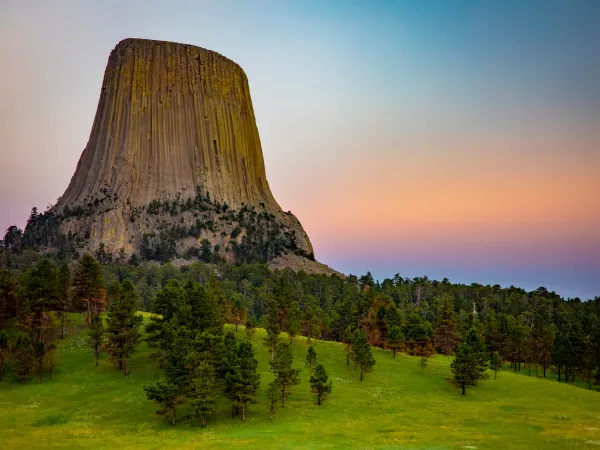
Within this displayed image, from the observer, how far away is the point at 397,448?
3931 centimetres

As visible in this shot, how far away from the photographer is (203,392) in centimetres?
5031

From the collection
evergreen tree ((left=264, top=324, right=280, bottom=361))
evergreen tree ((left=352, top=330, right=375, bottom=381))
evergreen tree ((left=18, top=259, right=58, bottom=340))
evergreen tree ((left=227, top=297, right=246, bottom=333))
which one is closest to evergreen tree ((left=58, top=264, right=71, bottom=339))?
evergreen tree ((left=18, top=259, right=58, bottom=340))

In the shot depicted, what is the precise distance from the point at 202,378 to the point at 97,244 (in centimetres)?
14879

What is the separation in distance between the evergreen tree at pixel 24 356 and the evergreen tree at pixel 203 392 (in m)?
25.0

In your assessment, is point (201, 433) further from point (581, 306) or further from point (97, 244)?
point (97, 244)

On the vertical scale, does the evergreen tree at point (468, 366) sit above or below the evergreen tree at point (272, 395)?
above

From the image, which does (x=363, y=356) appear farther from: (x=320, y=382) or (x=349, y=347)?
(x=320, y=382)

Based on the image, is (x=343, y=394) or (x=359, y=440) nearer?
(x=359, y=440)

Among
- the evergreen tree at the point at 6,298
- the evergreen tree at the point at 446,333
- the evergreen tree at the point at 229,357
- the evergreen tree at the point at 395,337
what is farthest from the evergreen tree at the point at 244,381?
the evergreen tree at the point at 446,333

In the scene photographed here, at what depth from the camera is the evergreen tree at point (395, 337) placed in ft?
253

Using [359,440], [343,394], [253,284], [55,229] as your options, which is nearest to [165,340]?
[343,394]

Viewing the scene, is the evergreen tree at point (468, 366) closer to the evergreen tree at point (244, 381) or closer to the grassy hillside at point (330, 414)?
the grassy hillside at point (330, 414)

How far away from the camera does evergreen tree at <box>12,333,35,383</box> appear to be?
206 feet

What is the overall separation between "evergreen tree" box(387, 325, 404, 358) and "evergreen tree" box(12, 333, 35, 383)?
166 feet
